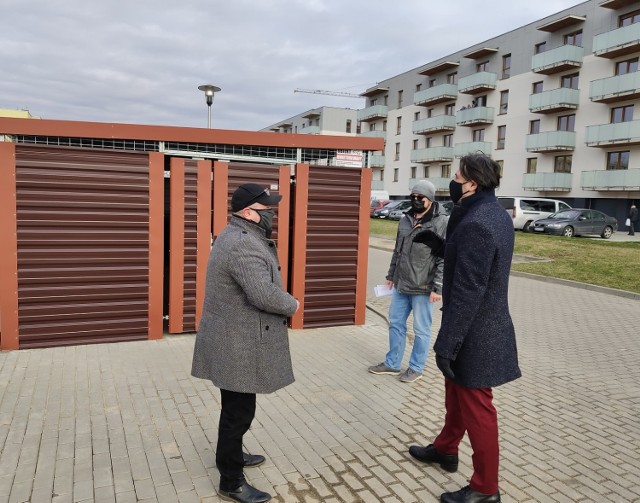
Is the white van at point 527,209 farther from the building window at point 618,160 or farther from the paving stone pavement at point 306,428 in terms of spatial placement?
the paving stone pavement at point 306,428

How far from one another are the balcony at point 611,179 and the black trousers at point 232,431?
3285cm

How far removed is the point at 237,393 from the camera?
3.05 metres

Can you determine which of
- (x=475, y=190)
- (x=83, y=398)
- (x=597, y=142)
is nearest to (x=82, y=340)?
(x=83, y=398)

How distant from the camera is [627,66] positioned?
31.5m

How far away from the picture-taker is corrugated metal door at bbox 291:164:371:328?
23.1 feet

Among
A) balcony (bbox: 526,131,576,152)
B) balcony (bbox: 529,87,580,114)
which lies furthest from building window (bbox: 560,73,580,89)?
balcony (bbox: 526,131,576,152)

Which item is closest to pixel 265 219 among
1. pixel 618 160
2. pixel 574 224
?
pixel 574 224

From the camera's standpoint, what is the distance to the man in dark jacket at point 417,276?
16.8 feet

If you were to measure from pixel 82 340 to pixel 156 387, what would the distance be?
173cm

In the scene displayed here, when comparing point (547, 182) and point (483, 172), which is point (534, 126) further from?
point (483, 172)

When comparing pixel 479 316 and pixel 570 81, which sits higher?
pixel 570 81

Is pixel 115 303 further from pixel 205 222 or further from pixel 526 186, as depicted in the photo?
pixel 526 186

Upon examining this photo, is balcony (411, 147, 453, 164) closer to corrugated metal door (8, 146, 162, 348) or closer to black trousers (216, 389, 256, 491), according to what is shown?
corrugated metal door (8, 146, 162, 348)

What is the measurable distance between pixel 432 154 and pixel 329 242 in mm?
41572
